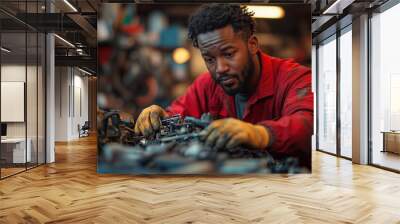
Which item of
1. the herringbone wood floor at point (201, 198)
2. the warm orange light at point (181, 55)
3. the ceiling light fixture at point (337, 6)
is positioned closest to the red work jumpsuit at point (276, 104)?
the warm orange light at point (181, 55)

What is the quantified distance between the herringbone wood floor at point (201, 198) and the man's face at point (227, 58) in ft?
4.82

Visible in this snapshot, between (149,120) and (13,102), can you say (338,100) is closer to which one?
(149,120)

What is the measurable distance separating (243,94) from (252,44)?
673 millimetres

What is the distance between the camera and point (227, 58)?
521 centimetres

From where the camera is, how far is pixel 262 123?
5227 millimetres

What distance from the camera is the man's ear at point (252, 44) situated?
5273 millimetres

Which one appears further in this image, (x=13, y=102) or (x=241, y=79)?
(x=13, y=102)

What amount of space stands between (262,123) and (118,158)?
1.98m

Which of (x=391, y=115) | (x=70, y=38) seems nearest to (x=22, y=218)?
(x=391, y=115)

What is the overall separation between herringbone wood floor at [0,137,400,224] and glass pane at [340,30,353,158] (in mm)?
2005

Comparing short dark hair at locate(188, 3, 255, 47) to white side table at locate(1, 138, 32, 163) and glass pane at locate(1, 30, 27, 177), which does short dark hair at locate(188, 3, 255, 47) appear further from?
white side table at locate(1, 138, 32, 163)

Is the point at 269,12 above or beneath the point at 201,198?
above

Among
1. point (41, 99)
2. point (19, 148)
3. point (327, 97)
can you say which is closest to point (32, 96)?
point (41, 99)

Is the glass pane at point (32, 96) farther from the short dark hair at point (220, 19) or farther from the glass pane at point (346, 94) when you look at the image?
the glass pane at point (346, 94)
